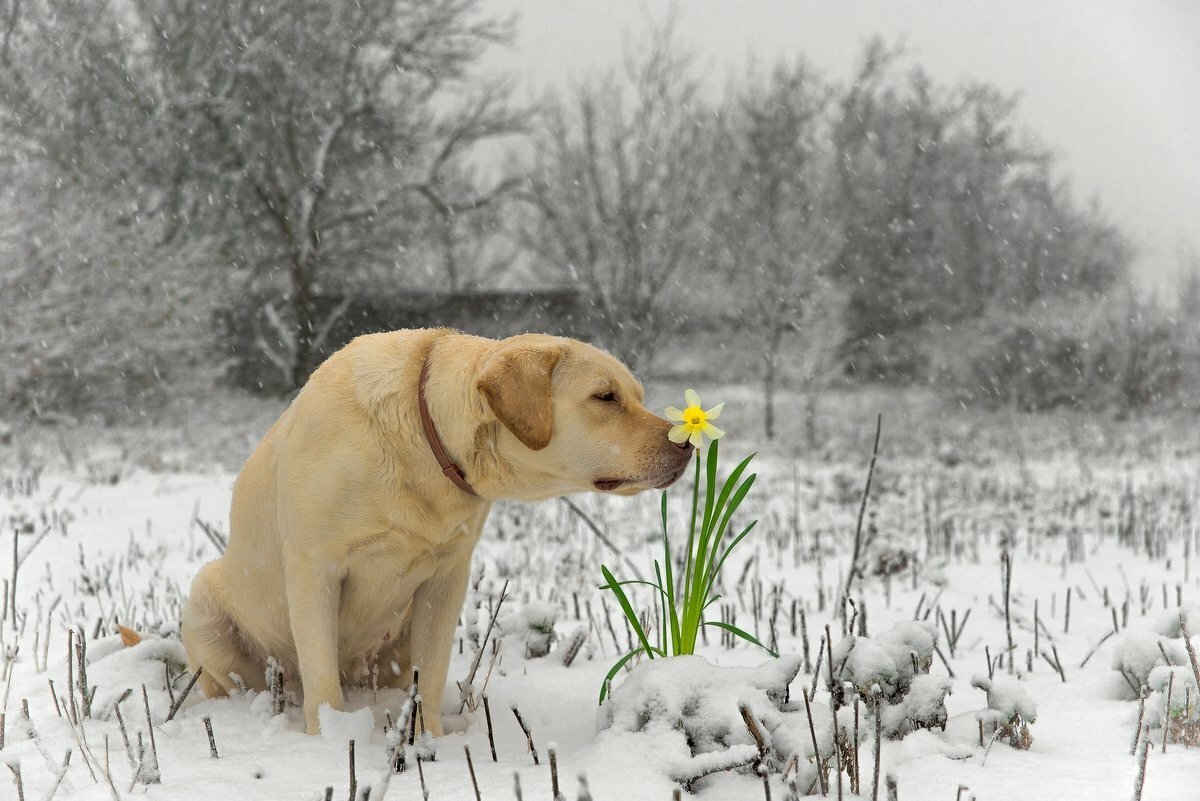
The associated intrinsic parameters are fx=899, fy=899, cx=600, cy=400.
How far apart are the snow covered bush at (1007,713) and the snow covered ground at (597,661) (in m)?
0.05

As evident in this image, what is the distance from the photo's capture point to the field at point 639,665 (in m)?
2.17

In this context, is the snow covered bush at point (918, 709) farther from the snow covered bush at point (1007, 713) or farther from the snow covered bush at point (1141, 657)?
the snow covered bush at point (1141, 657)

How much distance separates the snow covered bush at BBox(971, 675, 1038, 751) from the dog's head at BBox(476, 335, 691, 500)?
39.7 inches

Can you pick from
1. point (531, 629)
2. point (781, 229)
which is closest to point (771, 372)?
point (781, 229)

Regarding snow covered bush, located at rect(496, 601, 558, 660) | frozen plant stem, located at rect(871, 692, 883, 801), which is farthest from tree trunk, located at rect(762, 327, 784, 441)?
frozen plant stem, located at rect(871, 692, 883, 801)

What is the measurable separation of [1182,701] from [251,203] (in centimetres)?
1902

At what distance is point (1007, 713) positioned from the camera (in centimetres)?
233

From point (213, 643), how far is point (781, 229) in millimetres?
16586

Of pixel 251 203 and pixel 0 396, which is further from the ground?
pixel 251 203

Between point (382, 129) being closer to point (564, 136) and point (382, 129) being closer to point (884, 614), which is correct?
point (564, 136)

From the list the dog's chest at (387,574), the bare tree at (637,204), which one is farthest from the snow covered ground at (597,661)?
the bare tree at (637,204)

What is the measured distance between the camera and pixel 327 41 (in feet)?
59.3

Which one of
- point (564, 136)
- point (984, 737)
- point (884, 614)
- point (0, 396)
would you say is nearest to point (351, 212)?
point (564, 136)

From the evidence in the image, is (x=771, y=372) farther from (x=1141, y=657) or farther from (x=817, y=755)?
(x=817, y=755)
